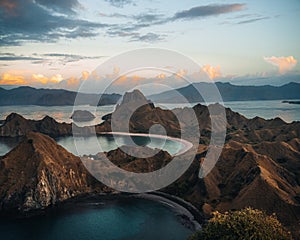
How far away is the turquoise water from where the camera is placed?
52.3 metres

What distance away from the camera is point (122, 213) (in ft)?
201

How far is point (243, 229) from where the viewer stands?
117 feet

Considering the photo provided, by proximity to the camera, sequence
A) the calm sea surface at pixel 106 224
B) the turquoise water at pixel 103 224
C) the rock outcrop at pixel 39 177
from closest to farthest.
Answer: the turquoise water at pixel 103 224 → the calm sea surface at pixel 106 224 → the rock outcrop at pixel 39 177

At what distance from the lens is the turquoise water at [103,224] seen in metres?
52.3

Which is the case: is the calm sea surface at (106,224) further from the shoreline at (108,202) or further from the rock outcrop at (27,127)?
the rock outcrop at (27,127)

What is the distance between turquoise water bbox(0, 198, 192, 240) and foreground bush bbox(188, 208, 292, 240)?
14346mm

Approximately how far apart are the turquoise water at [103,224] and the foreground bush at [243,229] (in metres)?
14.3

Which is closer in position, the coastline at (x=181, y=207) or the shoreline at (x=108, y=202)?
the coastline at (x=181, y=207)

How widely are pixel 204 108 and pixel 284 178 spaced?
10787 centimetres

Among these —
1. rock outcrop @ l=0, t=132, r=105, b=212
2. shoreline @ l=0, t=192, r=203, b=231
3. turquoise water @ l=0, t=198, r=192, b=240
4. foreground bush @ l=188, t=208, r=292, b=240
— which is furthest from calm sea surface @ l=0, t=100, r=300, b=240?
foreground bush @ l=188, t=208, r=292, b=240

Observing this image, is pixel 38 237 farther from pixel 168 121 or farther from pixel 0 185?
Result: pixel 168 121

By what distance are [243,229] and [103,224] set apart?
93.4 ft

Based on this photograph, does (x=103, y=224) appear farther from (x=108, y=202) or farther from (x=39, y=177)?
(x=39, y=177)

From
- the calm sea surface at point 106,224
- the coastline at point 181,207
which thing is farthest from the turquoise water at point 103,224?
the coastline at point 181,207
